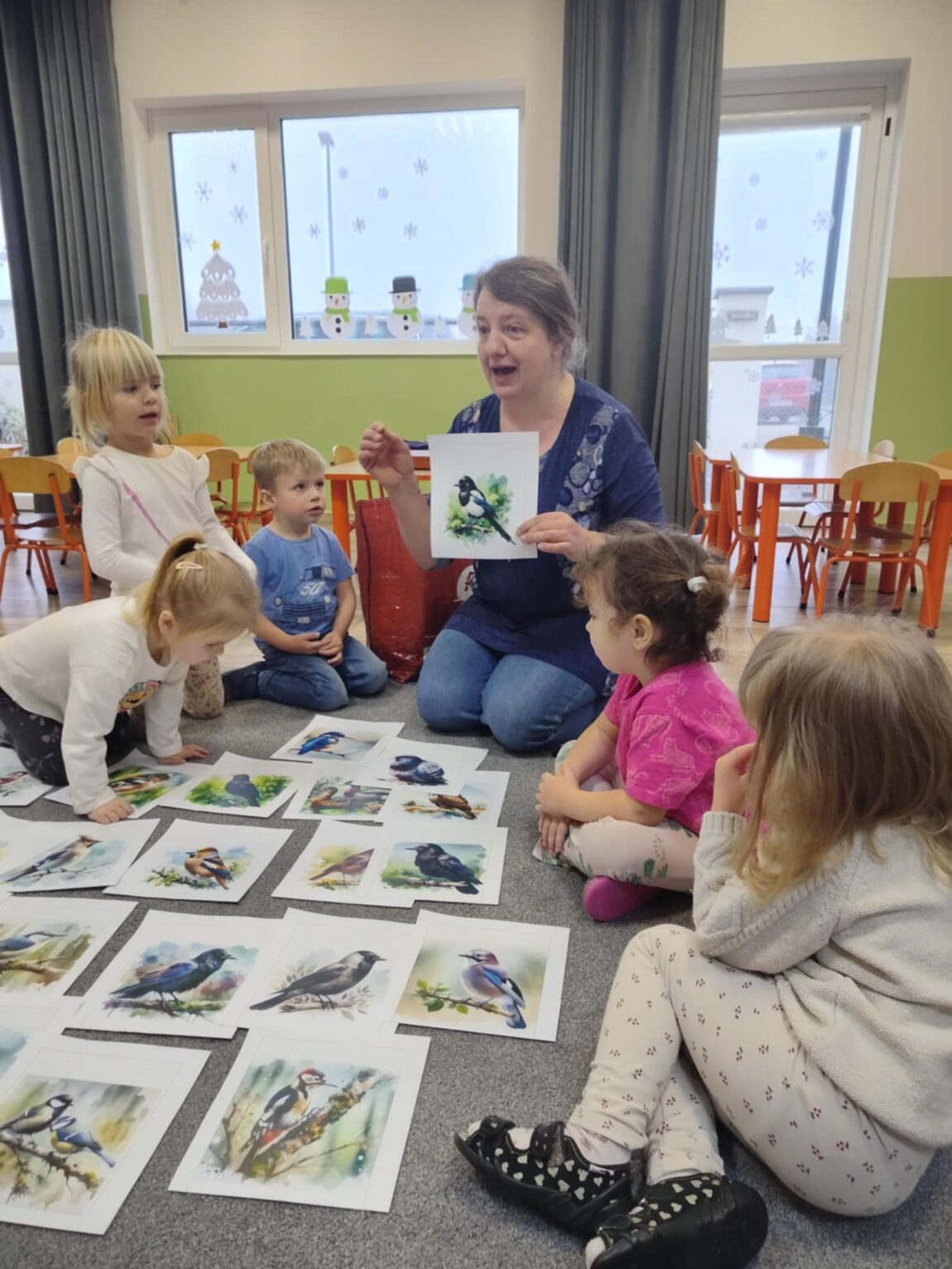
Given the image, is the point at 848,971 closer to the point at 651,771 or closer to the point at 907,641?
the point at 907,641

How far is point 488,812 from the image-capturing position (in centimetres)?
173

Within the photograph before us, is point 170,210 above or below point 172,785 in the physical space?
above

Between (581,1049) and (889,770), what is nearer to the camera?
(889,770)

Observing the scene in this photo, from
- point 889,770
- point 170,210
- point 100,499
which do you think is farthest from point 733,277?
point 889,770

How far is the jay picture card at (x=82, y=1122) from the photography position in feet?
2.99

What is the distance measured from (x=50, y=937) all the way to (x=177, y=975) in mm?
242

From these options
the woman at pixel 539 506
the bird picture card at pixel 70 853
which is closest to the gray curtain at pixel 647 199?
the woman at pixel 539 506

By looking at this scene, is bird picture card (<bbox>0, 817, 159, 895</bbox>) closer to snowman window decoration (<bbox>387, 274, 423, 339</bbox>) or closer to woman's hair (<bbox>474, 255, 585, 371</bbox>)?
woman's hair (<bbox>474, 255, 585, 371</bbox>)

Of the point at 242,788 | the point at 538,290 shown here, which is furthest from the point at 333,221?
the point at 242,788

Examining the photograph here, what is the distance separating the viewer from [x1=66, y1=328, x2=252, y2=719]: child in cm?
200

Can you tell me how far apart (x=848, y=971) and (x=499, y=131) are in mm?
4784

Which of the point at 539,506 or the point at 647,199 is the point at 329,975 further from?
the point at 647,199

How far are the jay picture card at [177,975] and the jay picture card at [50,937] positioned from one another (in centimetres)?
5

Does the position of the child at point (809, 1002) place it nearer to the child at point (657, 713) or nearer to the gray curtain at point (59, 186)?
the child at point (657, 713)
